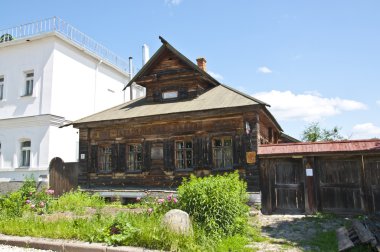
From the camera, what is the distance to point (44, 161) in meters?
17.8

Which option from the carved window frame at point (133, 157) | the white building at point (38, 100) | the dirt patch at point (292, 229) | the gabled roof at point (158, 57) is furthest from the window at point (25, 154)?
Result: the dirt patch at point (292, 229)

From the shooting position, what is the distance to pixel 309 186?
37.6ft

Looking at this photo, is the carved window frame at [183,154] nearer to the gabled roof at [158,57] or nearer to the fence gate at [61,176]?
the gabled roof at [158,57]

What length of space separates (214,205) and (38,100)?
14.9m

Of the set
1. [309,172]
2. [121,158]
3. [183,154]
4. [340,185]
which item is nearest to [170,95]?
[183,154]

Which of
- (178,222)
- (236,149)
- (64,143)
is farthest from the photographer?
(64,143)

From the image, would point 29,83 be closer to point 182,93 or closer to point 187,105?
point 182,93

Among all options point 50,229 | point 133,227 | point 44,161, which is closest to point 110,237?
point 133,227

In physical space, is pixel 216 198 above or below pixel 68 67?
below

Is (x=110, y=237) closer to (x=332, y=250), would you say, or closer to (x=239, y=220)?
(x=239, y=220)

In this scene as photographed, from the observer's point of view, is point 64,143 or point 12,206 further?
point 64,143

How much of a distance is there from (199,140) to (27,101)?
1120 cm

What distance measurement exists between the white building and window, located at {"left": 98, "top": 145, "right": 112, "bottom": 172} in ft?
11.4

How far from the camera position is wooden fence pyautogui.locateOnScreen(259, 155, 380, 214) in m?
10.8
